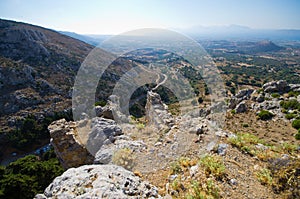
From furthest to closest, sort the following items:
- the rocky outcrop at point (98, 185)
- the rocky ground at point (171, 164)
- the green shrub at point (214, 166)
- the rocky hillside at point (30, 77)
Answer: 1. the rocky hillside at point (30, 77)
2. the green shrub at point (214, 166)
3. the rocky ground at point (171, 164)
4. the rocky outcrop at point (98, 185)

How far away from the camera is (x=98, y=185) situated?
4805mm

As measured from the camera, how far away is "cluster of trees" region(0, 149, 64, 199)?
1484 centimetres

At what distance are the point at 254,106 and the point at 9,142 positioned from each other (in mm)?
40225

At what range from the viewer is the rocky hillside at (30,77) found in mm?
39250

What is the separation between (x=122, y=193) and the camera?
4.77 meters

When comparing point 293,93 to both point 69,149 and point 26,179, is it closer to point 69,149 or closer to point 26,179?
point 69,149

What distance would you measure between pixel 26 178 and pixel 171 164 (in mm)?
14566

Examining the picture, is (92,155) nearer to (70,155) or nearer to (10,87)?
(70,155)

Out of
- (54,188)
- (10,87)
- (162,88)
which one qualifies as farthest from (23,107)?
(54,188)

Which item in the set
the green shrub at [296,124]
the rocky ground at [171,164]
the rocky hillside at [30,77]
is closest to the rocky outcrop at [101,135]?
the rocky ground at [171,164]

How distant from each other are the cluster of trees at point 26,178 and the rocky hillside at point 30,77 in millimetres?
20484

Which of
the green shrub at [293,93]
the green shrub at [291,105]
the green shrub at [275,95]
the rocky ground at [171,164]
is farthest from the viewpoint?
the green shrub at [275,95]

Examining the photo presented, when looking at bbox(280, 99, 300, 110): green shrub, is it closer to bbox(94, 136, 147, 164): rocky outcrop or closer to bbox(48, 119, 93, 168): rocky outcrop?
bbox(94, 136, 147, 164): rocky outcrop

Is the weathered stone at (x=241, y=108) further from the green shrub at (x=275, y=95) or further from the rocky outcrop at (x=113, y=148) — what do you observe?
the rocky outcrop at (x=113, y=148)
